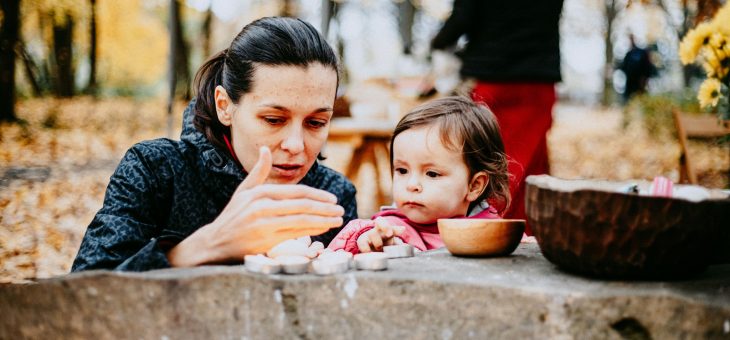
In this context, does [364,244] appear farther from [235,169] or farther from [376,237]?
[235,169]

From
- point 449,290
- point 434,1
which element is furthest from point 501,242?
point 434,1

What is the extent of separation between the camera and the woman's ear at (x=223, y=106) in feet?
7.02

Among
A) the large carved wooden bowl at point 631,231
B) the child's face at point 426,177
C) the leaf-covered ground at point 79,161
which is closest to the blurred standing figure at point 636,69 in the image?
the leaf-covered ground at point 79,161

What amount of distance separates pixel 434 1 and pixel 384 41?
8953mm

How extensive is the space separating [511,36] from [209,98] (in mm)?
1815

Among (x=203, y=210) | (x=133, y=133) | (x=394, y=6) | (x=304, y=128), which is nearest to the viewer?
(x=304, y=128)

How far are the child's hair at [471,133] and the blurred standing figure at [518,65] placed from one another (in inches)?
35.0

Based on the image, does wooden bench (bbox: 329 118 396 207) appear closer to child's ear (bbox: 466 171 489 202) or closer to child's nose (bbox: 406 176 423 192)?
child's ear (bbox: 466 171 489 202)

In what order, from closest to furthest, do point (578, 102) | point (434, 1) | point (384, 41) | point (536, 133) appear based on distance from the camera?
point (536, 133) < point (434, 1) < point (384, 41) < point (578, 102)

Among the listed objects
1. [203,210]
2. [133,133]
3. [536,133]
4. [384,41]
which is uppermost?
[384,41]

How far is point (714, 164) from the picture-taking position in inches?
394

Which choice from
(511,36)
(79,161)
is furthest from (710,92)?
(79,161)

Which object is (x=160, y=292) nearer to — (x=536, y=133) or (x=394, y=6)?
(x=536, y=133)

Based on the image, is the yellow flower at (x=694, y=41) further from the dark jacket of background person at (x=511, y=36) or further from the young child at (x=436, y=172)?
the young child at (x=436, y=172)
